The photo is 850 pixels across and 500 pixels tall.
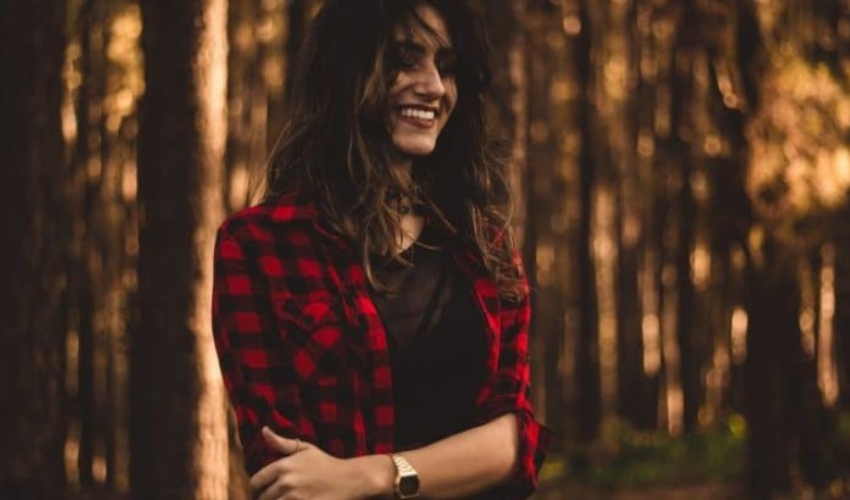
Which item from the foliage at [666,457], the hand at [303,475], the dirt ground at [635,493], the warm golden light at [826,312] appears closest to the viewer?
the hand at [303,475]

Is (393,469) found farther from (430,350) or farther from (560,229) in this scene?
(560,229)

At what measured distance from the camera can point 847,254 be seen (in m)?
12.5

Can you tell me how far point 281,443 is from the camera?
7.68ft

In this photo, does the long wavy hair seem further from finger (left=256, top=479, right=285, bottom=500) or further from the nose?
finger (left=256, top=479, right=285, bottom=500)

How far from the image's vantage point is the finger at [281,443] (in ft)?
7.68

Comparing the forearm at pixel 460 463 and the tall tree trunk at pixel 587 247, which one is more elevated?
the forearm at pixel 460 463

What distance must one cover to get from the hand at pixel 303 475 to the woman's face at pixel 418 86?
620 mm

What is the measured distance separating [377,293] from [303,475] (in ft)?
1.22

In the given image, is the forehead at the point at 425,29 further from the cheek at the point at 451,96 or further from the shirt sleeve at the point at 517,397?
the shirt sleeve at the point at 517,397

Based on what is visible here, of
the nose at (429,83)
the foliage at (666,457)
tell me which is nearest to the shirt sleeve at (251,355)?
the nose at (429,83)

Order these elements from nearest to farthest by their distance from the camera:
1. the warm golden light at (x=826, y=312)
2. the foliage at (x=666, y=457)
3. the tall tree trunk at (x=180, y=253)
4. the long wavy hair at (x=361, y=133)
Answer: the long wavy hair at (x=361, y=133), the tall tree trunk at (x=180, y=253), the warm golden light at (x=826, y=312), the foliage at (x=666, y=457)

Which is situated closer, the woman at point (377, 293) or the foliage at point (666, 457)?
the woman at point (377, 293)

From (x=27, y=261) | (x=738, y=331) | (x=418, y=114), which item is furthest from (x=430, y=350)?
(x=738, y=331)

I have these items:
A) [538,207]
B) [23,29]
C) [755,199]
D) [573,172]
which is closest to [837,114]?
[755,199]
